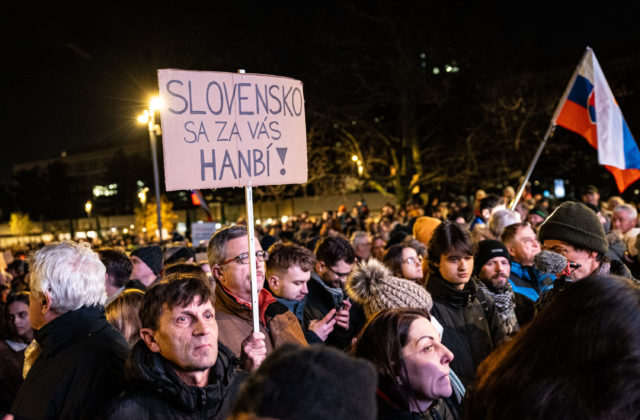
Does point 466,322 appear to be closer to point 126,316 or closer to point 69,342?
point 126,316

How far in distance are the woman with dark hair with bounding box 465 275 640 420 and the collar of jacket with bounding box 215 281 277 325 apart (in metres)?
2.02

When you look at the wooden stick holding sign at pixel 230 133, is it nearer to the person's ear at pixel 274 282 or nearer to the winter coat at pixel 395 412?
the person's ear at pixel 274 282

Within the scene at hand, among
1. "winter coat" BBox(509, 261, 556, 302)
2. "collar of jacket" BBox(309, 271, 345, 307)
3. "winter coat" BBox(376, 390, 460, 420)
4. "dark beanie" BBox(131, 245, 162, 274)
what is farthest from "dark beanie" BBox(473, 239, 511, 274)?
"dark beanie" BBox(131, 245, 162, 274)

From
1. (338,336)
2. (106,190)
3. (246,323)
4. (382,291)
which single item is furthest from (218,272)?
(106,190)

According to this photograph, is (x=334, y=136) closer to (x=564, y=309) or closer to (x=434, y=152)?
(x=434, y=152)

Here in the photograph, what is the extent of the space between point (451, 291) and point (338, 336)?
97 cm

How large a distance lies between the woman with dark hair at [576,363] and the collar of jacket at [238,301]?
2020 mm

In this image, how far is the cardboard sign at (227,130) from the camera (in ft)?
10.8

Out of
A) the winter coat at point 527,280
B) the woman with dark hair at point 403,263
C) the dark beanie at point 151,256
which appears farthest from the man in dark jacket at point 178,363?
the dark beanie at point 151,256

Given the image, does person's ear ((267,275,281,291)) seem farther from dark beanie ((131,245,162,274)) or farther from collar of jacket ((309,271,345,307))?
dark beanie ((131,245,162,274))

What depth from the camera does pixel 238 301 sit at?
3.52m

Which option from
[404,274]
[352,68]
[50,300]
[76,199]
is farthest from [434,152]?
[76,199]

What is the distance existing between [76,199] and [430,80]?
61.5m

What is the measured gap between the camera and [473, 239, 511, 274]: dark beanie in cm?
466
